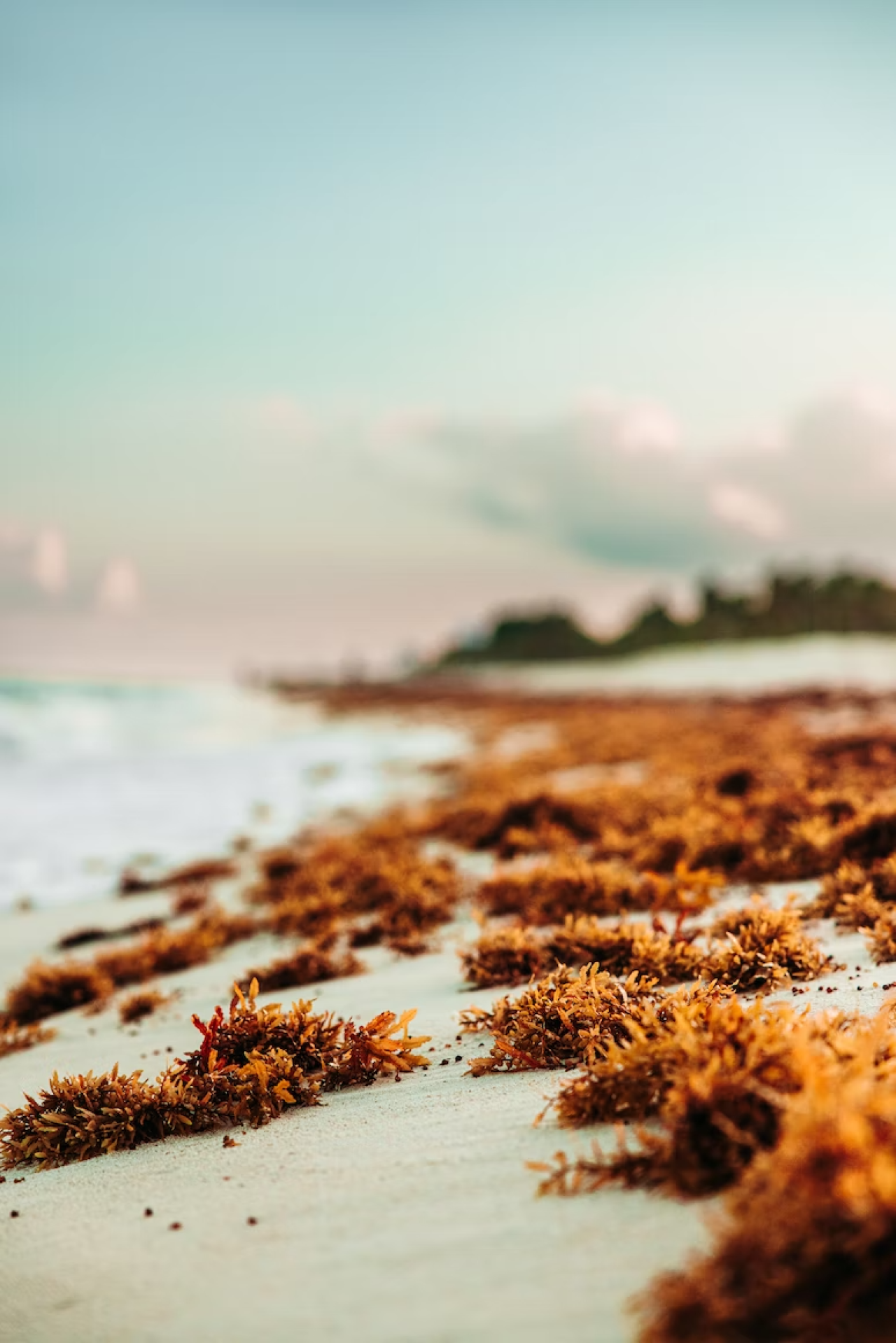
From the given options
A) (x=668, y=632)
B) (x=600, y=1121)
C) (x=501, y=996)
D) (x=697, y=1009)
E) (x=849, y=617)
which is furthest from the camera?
(x=668, y=632)

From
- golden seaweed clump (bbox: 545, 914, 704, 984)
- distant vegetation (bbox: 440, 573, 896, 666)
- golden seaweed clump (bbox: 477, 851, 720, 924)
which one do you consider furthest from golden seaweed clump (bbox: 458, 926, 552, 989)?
distant vegetation (bbox: 440, 573, 896, 666)

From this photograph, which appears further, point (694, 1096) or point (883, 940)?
point (883, 940)

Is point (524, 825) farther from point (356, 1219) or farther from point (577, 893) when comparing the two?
point (356, 1219)

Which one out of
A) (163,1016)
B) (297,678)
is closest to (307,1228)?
(163,1016)

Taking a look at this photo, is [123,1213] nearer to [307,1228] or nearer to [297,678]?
[307,1228]

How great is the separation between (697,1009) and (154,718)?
3783 centimetres

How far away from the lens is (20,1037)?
14.6ft

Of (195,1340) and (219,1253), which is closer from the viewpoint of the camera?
(195,1340)

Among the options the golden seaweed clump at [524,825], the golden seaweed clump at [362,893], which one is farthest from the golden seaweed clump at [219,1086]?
the golden seaweed clump at [524,825]

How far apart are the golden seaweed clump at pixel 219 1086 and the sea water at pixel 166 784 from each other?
18.9 ft

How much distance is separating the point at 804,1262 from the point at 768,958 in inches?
82.8

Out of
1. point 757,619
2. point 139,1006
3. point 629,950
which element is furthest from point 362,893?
point 757,619

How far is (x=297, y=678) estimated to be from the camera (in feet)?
322

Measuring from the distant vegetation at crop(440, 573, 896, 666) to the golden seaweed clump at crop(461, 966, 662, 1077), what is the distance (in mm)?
46509
